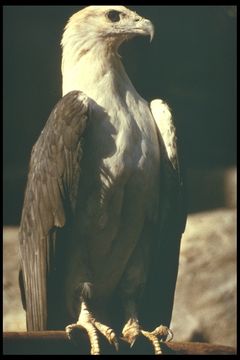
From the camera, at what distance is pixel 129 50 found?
26.5ft

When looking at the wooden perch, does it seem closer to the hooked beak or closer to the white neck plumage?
the white neck plumage

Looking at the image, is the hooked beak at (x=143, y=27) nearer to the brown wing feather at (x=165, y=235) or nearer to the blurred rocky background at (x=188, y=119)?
the brown wing feather at (x=165, y=235)

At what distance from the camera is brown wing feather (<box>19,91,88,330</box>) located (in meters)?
5.63

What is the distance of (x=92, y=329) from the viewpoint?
556 cm

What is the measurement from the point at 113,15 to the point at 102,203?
79cm

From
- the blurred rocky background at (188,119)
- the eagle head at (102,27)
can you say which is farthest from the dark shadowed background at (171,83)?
the eagle head at (102,27)

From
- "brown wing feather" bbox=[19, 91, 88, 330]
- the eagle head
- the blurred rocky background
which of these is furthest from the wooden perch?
the blurred rocky background

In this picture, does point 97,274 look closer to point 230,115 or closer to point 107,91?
point 107,91

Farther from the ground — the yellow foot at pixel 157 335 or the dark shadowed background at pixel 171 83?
the dark shadowed background at pixel 171 83

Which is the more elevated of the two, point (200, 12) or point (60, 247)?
point (200, 12)

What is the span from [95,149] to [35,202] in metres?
0.31

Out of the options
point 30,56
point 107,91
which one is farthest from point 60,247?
point 30,56

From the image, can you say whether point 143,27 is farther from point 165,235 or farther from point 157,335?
point 157,335

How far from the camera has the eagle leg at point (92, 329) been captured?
546cm
